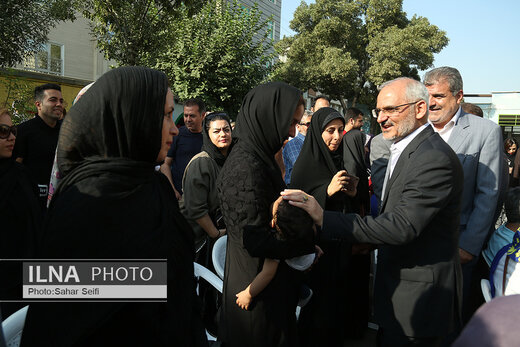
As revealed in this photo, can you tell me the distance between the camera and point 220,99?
446 inches

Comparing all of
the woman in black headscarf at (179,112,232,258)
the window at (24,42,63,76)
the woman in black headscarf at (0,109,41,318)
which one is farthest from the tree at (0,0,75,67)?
the woman in black headscarf at (179,112,232,258)

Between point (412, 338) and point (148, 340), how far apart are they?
1493mm

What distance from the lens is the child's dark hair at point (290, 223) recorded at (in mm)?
1773

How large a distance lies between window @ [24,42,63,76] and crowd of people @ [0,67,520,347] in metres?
18.4

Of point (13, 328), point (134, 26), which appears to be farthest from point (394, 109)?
point (134, 26)

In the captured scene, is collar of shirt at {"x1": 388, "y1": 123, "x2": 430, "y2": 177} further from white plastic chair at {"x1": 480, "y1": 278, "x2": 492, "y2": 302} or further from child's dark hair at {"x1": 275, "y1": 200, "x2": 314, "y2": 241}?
white plastic chair at {"x1": 480, "y1": 278, "x2": 492, "y2": 302}

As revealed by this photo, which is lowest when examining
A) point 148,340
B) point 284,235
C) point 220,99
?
point 148,340

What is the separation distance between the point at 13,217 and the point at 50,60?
19575mm

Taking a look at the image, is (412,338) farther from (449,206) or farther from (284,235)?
(284,235)

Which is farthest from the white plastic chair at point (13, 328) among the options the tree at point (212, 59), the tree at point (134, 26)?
the tree at point (212, 59)

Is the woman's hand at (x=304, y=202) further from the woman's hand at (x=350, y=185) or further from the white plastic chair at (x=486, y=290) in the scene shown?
the white plastic chair at (x=486, y=290)

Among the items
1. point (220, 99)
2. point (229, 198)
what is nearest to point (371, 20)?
point (220, 99)

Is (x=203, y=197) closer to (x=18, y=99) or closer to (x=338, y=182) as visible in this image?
(x=338, y=182)

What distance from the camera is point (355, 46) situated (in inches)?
975
